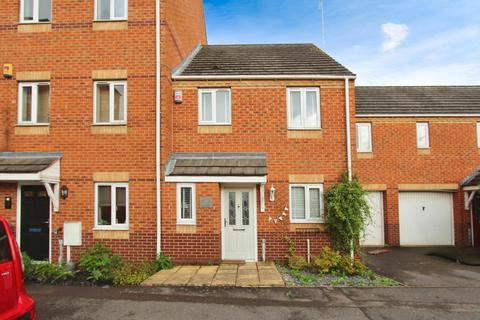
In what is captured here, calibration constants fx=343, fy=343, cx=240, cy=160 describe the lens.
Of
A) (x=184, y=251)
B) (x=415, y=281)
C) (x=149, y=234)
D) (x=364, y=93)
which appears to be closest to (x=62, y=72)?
(x=149, y=234)

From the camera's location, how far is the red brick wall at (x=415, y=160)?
14.5 m

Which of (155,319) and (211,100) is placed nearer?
(155,319)

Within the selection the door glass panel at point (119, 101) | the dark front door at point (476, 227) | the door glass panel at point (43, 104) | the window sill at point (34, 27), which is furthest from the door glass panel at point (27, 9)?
the dark front door at point (476, 227)

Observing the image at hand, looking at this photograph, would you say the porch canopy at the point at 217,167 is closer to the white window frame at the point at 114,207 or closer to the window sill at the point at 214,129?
the window sill at the point at 214,129

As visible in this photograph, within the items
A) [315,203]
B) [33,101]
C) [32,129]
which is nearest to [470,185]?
[315,203]

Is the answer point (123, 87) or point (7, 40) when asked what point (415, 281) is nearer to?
point (123, 87)

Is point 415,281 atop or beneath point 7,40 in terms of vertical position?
beneath

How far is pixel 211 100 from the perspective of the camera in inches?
404

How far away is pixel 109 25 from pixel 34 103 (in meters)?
3.07

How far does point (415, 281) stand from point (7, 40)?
12867 millimetres

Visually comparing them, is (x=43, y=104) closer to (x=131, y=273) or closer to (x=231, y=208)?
(x=131, y=273)

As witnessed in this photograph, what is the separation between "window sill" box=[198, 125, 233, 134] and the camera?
10.1 meters

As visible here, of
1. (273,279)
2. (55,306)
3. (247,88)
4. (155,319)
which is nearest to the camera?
(155,319)

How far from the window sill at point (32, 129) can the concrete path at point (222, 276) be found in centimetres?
512
